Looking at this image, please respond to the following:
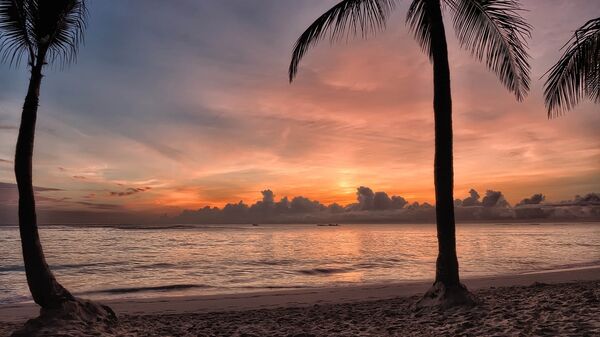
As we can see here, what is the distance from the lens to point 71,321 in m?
7.08

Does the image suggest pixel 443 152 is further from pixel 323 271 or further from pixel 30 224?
pixel 323 271

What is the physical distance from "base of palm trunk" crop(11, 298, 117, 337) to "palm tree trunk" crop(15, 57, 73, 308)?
16 centimetres

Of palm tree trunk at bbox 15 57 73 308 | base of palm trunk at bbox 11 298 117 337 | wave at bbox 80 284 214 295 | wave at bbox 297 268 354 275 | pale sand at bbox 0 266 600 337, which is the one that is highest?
palm tree trunk at bbox 15 57 73 308

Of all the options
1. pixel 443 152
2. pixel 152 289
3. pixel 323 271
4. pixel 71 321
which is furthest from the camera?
pixel 323 271

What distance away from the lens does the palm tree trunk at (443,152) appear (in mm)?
8984

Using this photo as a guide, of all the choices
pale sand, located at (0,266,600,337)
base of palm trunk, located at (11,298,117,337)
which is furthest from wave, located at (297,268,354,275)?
base of palm trunk, located at (11,298,117,337)

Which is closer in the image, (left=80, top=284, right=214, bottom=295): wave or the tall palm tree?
the tall palm tree

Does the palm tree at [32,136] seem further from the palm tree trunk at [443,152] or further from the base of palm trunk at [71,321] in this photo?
the palm tree trunk at [443,152]

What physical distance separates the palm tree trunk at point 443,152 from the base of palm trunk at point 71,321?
6.42m

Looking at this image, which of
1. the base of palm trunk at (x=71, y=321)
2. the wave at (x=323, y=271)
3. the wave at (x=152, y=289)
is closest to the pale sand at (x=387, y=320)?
the base of palm trunk at (x=71, y=321)

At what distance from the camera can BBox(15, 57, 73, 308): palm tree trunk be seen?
7.25 meters

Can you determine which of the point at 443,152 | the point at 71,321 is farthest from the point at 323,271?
the point at 71,321

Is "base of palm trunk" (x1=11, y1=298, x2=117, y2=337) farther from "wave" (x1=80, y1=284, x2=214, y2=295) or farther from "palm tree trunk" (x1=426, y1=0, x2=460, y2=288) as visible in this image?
"wave" (x1=80, y1=284, x2=214, y2=295)

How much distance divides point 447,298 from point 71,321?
22.2ft
